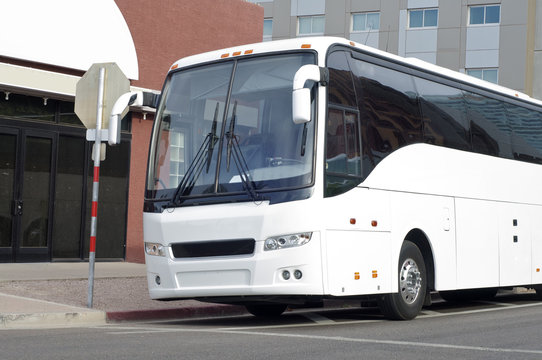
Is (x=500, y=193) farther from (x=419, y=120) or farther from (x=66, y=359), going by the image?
(x=66, y=359)

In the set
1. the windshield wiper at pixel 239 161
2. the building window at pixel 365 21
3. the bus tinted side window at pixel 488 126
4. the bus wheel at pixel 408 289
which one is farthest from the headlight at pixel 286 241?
the building window at pixel 365 21

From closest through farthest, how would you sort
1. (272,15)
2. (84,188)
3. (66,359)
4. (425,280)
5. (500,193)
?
(66,359) → (425,280) → (500,193) → (84,188) → (272,15)

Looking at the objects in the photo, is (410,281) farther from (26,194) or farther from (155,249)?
(26,194)

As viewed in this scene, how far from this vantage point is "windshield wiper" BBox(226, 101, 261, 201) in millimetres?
10227

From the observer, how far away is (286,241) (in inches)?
395

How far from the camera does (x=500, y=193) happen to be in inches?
558

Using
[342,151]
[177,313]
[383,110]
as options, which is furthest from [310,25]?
[342,151]

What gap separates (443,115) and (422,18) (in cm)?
3668

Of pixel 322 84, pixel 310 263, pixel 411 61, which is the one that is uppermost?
pixel 411 61

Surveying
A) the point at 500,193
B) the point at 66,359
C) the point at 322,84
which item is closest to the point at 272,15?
the point at 500,193

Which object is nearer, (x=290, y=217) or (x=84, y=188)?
(x=290, y=217)

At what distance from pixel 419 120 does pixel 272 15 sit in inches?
1642

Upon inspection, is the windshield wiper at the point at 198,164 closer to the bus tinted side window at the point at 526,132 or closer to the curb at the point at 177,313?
the curb at the point at 177,313

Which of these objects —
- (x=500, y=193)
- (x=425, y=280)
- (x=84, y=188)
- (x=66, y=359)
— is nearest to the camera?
(x=66, y=359)
